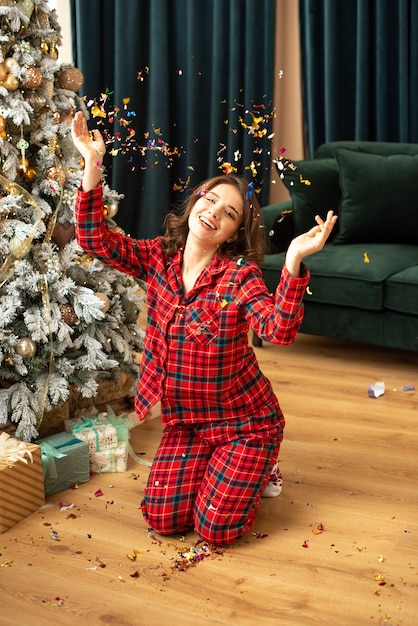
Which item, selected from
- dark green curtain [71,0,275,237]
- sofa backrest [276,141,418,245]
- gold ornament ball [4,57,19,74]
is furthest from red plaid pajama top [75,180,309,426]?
dark green curtain [71,0,275,237]

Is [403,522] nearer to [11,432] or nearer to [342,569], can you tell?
[342,569]

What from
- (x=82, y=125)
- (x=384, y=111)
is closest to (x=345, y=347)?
(x=384, y=111)

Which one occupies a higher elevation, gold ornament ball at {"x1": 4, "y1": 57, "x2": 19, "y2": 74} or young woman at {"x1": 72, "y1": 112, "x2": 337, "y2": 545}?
gold ornament ball at {"x1": 4, "y1": 57, "x2": 19, "y2": 74}

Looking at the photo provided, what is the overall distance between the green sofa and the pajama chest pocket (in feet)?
4.09

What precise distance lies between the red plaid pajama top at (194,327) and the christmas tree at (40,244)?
29 centimetres

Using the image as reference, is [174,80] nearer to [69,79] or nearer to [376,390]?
[69,79]

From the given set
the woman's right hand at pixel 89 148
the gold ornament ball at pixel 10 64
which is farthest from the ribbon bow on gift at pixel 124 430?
the gold ornament ball at pixel 10 64

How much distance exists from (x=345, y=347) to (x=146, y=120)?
5.66 feet

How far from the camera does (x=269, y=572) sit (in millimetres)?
1975

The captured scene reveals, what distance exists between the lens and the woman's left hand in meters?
1.85

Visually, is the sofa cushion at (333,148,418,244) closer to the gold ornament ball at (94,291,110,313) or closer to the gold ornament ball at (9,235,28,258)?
the gold ornament ball at (94,291,110,313)

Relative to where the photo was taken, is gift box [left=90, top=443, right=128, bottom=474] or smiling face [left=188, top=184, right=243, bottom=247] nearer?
smiling face [left=188, top=184, right=243, bottom=247]

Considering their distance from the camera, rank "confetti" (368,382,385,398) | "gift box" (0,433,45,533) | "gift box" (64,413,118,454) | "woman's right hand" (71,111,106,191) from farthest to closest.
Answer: "confetti" (368,382,385,398) → "gift box" (64,413,118,454) → "gift box" (0,433,45,533) → "woman's right hand" (71,111,106,191)

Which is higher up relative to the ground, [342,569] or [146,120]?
[146,120]
